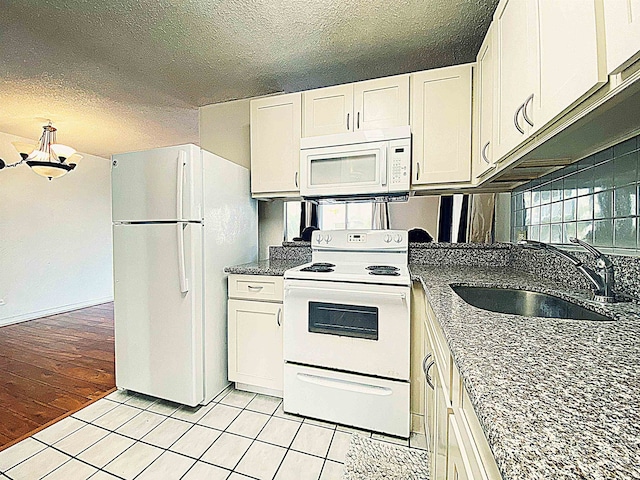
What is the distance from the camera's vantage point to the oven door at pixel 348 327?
1.77m

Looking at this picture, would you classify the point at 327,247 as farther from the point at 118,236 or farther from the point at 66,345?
the point at 66,345

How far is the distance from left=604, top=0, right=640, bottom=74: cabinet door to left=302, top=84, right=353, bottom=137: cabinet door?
1.58 meters

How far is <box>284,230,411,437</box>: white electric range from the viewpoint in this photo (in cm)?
177

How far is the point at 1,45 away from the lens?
2.10 m

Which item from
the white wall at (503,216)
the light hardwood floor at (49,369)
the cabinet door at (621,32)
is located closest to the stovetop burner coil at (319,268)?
the white wall at (503,216)

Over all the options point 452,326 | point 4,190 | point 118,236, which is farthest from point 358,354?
point 4,190

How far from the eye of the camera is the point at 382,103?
2.14 m

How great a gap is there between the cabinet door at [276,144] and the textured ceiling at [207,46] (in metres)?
0.28

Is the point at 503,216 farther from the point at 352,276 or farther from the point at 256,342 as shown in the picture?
the point at 256,342

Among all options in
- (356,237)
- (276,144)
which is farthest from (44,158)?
(356,237)

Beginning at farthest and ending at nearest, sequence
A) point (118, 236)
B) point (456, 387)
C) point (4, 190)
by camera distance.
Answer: point (4, 190) → point (118, 236) → point (456, 387)

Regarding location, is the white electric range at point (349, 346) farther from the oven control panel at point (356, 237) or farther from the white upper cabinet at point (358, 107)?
the white upper cabinet at point (358, 107)

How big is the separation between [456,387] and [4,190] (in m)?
5.39

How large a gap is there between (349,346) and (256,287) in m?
0.75
